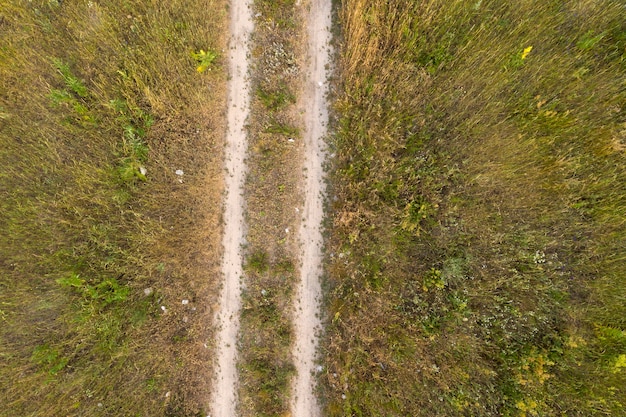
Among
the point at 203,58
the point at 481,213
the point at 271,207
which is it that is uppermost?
the point at 203,58

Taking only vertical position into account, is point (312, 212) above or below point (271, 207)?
below

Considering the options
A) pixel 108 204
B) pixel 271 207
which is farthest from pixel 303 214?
pixel 108 204

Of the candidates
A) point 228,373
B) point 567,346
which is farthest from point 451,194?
point 228,373

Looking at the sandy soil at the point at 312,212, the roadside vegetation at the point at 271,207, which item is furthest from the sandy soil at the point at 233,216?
the sandy soil at the point at 312,212

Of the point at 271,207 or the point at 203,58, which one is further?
the point at 271,207

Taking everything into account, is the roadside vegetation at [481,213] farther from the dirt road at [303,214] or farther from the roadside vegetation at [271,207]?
the roadside vegetation at [271,207]

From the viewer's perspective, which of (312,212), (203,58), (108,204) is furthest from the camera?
(312,212)

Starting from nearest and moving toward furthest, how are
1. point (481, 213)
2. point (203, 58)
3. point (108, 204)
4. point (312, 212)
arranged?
1. point (481, 213)
2. point (108, 204)
3. point (203, 58)
4. point (312, 212)

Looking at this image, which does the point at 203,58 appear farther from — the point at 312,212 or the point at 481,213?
the point at 481,213
